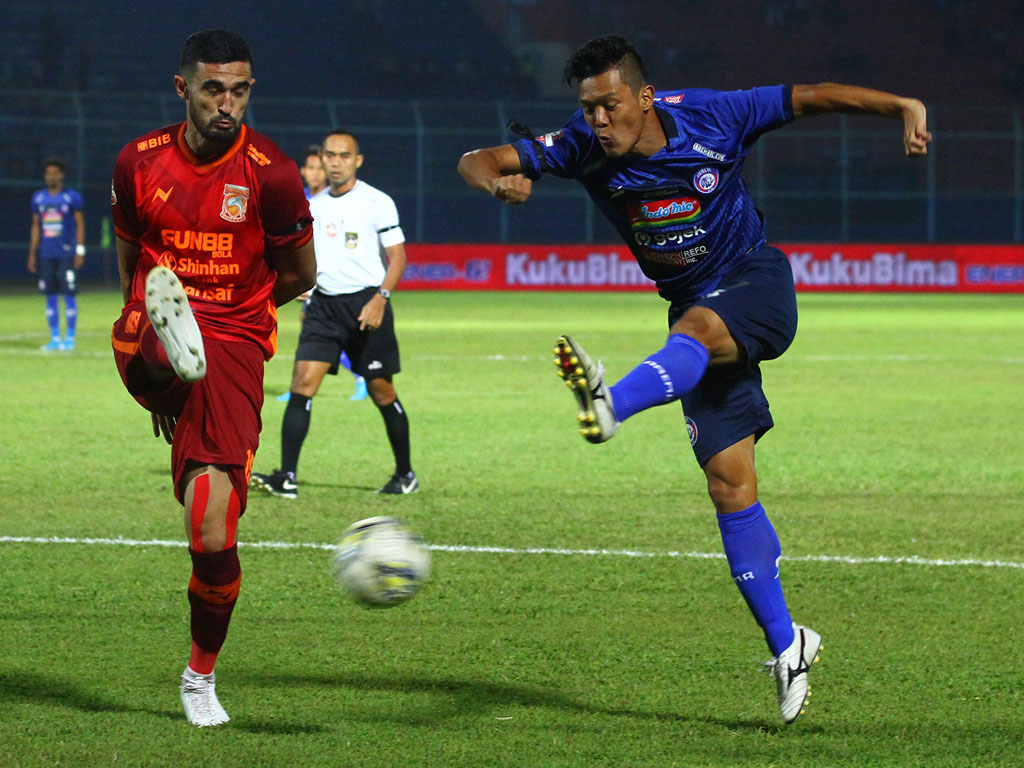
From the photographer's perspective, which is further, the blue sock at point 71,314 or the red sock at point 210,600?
the blue sock at point 71,314

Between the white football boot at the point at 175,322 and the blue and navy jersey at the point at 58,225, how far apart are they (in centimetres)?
1562

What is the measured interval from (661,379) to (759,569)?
0.83 m

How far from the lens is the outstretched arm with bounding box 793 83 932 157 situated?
4328mm

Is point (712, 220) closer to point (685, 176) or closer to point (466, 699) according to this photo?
point (685, 176)

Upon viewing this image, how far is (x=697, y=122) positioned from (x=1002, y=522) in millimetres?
4229

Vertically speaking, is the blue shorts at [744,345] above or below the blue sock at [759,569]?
above

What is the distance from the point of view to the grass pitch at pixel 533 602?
436cm

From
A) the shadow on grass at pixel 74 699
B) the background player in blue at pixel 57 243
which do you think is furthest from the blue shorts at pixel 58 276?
the shadow on grass at pixel 74 699

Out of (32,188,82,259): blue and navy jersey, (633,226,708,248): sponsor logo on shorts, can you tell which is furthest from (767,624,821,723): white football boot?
(32,188,82,259): blue and navy jersey

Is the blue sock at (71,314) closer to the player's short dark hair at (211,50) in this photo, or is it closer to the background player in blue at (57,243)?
the background player in blue at (57,243)

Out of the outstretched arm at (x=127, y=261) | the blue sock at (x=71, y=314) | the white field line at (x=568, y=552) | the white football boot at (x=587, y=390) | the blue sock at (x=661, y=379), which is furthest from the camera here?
the blue sock at (x=71, y=314)

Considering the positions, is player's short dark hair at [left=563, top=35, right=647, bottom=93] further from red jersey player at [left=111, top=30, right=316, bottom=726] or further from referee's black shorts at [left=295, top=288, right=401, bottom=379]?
referee's black shorts at [left=295, top=288, right=401, bottom=379]

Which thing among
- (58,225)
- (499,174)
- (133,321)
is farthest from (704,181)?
(58,225)

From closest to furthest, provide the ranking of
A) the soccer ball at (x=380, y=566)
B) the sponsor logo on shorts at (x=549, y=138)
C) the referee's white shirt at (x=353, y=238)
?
1. the soccer ball at (x=380, y=566)
2. the sponsor logo on shorts at (x=549, y=138)
3. the referee's white shirt at (x=353, y=238)
